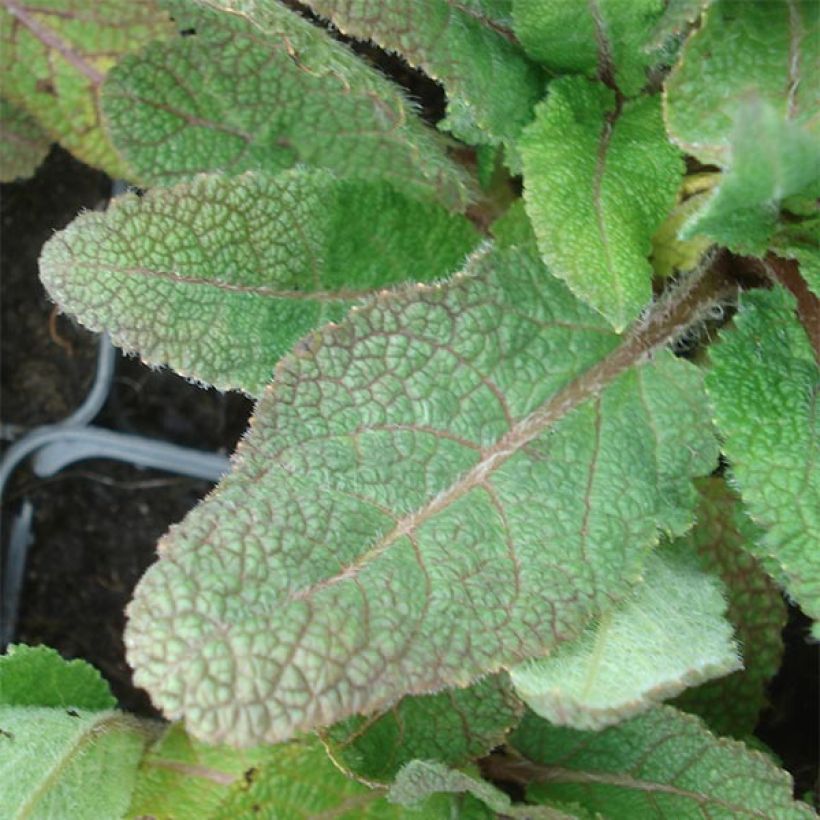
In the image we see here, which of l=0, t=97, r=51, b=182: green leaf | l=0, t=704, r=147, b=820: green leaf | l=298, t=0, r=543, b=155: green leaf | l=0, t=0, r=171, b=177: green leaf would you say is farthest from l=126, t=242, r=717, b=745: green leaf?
l=0, t=97, r=51, b=182: green leaf

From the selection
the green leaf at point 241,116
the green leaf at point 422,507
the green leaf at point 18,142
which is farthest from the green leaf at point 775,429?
the green leaf at point 18,142

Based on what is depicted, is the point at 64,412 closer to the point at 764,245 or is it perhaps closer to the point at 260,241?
the point at 260,241

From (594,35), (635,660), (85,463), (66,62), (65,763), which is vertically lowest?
(85,463)

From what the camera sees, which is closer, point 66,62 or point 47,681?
point 47,681

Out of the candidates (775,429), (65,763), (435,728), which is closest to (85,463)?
(65,763)

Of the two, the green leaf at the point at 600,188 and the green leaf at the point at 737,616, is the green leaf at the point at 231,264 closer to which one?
the green leaf at the point at 600,188

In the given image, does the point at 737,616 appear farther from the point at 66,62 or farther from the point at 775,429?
the point at 66,62

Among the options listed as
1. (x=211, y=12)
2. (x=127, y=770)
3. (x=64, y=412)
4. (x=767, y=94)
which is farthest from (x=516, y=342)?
(x=64, y=412)
